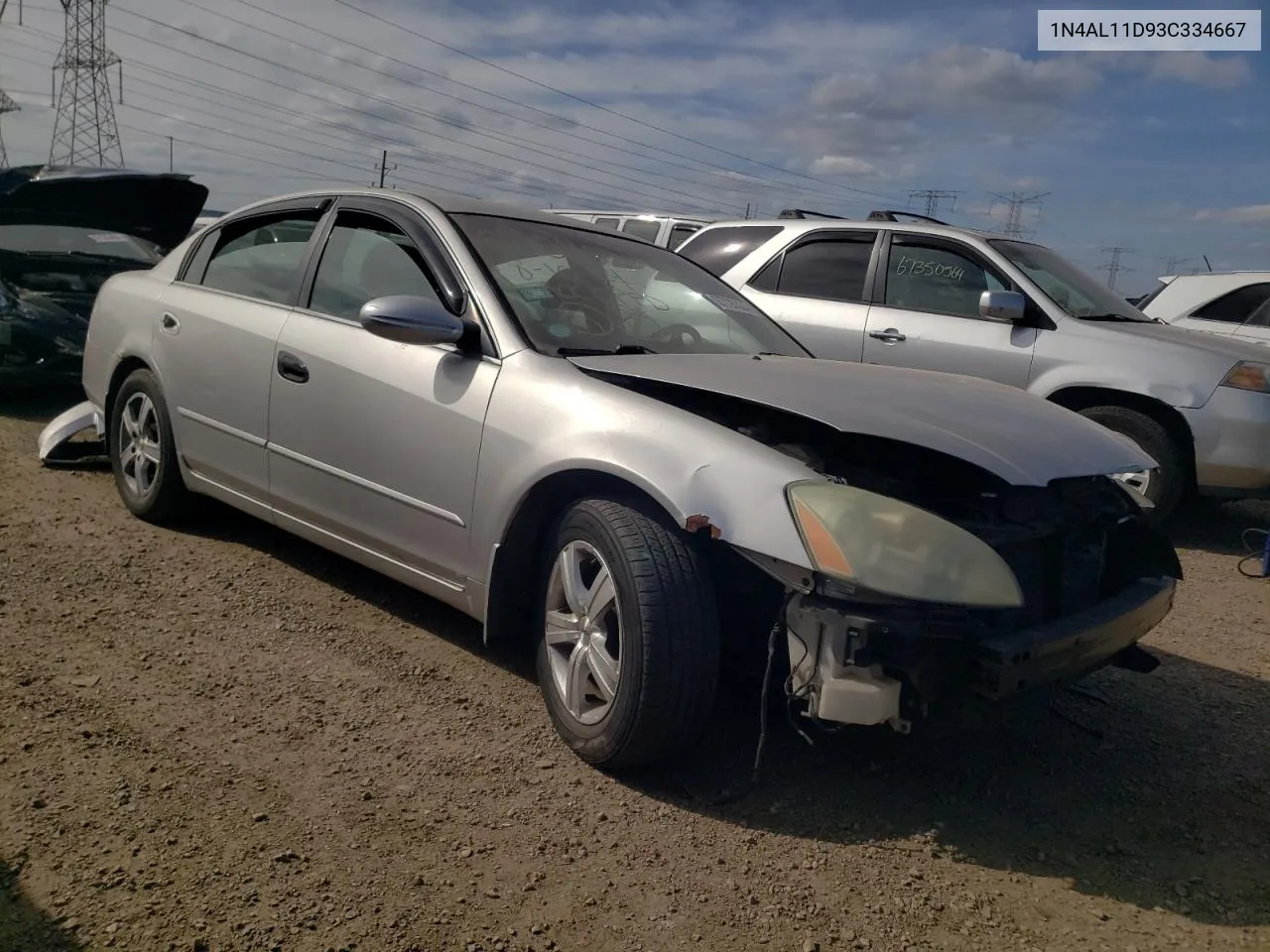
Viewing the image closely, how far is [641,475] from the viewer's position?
288 cm

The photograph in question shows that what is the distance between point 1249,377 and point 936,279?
1911 mm

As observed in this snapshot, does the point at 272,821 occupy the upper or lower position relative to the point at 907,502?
lower

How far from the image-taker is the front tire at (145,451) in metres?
4.77

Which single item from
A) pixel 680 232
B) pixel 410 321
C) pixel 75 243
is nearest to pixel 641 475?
pixel 410 321

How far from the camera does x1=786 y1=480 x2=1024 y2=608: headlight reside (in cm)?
256

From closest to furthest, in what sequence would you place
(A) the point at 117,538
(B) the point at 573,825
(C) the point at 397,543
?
1. (B) the point at 573,825
2. (C) the point at 397,543
3. (A) the point at 117,538

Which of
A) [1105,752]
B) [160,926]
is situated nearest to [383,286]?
[160,926]

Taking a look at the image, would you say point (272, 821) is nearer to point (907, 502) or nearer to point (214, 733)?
point (214, 733)

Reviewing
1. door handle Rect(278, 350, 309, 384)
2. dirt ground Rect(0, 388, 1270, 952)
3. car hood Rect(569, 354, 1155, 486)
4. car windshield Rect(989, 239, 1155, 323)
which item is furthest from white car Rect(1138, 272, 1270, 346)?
door handle Rect(278, 350, 309, 384)

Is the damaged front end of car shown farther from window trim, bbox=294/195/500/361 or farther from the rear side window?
the rear side window

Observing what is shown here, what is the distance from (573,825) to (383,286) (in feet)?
6.89

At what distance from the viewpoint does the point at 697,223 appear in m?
11.2

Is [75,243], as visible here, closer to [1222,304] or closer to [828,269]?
[828,269]

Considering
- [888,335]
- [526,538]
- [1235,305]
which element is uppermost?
[1235,305]
